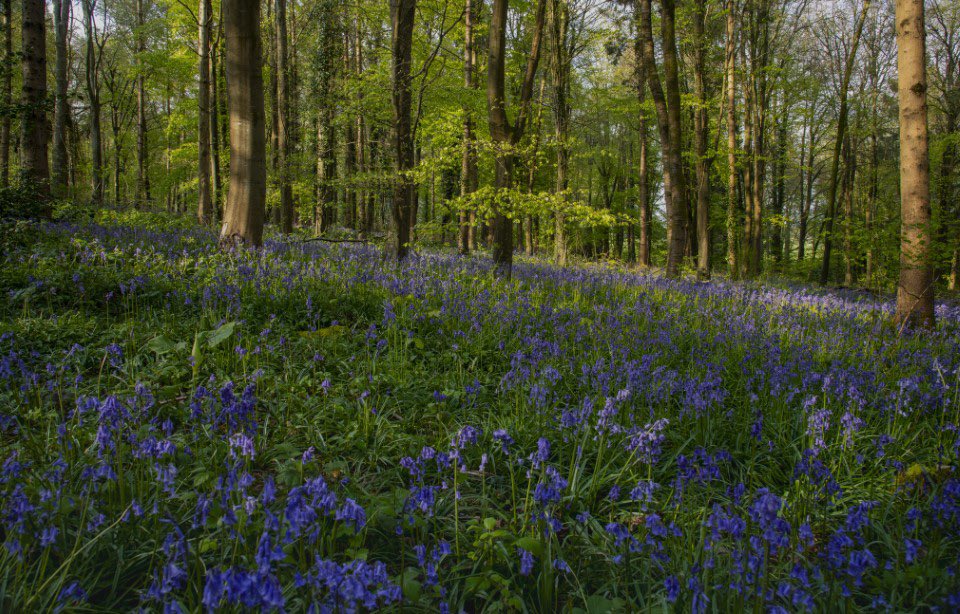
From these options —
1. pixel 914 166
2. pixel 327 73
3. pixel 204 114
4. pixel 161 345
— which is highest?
pixel 327 73

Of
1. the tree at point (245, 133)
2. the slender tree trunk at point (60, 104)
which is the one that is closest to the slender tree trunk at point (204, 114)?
the slender tree trunk at point (60, 104)

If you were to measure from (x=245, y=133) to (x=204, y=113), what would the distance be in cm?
789

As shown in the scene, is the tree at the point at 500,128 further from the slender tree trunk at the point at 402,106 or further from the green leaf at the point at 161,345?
the green leaf at the point at 161,345

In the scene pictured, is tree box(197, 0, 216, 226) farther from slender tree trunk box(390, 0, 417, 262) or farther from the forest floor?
the forest floor

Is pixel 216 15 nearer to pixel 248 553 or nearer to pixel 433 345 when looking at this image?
pixel 433 345

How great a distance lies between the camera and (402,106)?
796 cm

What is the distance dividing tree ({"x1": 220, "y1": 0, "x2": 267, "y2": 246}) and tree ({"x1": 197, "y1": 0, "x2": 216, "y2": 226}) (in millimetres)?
6306

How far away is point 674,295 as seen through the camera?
8.56 meters

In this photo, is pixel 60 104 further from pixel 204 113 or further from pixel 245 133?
pixel 245 133

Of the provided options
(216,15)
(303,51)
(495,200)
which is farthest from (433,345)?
(303,51)

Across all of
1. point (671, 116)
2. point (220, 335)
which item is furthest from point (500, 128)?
point (220, 335)

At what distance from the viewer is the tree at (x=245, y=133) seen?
6.80m

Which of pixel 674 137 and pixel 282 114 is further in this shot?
pixel 282 114

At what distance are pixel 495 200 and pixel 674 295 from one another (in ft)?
12.0
